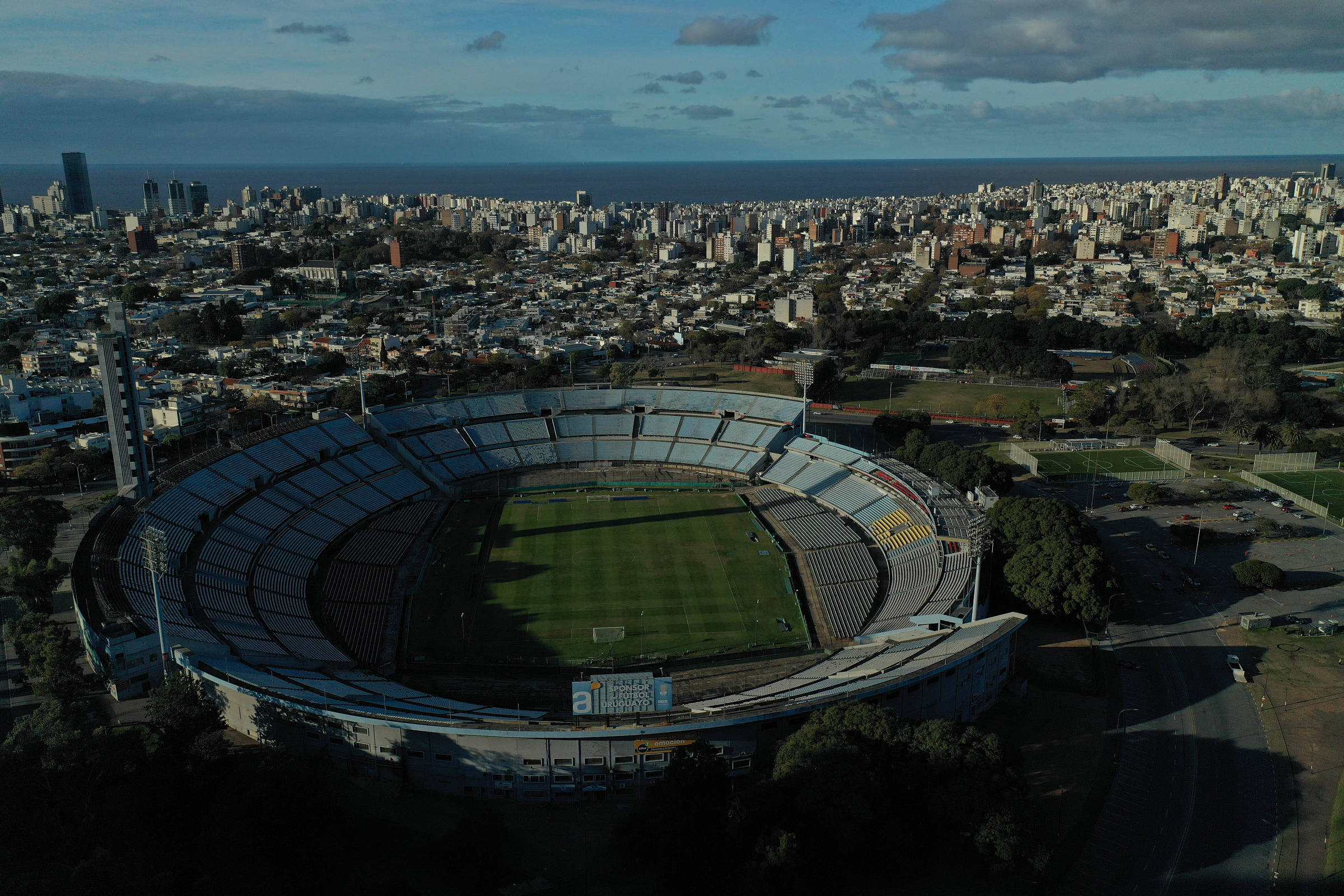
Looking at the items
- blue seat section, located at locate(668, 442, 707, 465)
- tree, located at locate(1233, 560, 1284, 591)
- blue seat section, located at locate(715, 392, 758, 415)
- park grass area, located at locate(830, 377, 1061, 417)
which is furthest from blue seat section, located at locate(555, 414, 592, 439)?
tree, located at locate(1233, 560, 1284, 591)

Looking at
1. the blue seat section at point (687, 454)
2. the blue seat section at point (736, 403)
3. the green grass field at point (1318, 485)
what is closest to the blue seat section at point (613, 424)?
the blue seat section at point (687, 454)

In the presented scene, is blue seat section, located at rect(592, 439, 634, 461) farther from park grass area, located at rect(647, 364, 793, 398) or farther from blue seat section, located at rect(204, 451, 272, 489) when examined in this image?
blue seat section, located at rect(204, 451, 272, 489)

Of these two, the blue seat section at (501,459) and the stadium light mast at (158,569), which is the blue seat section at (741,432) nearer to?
the blue seat section at (501,459)

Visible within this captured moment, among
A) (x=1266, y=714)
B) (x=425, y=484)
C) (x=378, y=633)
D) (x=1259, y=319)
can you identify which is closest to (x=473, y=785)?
(x=378, y=633)

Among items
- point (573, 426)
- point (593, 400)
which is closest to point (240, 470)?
point (573, 426)

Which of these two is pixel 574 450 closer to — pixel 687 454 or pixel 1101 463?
pixel 687 454

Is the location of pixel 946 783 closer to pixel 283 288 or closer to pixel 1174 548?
pixel 1174 548
